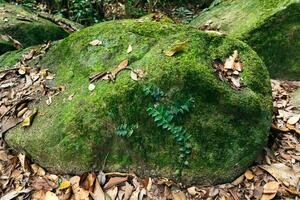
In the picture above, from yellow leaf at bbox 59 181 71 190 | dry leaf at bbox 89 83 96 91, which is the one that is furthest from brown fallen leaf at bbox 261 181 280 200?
dry leaf at bbox 89 83 96 91

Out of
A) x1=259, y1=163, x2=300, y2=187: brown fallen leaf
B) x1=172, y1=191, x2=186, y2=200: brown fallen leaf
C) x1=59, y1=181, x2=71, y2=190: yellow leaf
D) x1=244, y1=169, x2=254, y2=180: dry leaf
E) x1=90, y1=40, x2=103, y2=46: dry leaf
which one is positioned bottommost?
x1=259, y1=163, x2=300, y2=187: brown fallen leaf

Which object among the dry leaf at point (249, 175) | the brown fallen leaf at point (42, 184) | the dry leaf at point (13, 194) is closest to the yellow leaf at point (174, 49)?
the dry leaf at point (249, 175)

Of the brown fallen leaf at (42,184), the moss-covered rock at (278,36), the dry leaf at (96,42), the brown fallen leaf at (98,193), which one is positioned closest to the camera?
the brown fallen leaf at (98,193)

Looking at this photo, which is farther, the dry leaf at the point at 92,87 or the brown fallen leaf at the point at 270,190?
the dry leaf at the point at 92,87

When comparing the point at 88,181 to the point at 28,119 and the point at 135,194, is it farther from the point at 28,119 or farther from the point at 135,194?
the point at 28,119

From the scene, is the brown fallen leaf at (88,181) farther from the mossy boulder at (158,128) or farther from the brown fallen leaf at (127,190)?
the brown fallen leaf at (127,190)

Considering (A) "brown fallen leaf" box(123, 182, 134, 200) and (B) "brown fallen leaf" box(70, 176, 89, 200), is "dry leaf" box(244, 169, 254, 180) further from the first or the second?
(B) "brown fallen leaf" box(70, 176, 89, 200)

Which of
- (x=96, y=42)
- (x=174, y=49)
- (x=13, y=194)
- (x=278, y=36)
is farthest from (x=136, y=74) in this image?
(x=278, y=36)

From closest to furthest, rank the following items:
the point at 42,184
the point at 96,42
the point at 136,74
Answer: the point at 42,184 < the point at 136,74 < the point at 96,42

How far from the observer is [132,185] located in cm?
297

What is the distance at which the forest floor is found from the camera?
2.93 meters

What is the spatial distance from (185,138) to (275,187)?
79cm

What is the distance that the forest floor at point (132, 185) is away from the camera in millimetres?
2928

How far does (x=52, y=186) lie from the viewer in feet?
9.87
